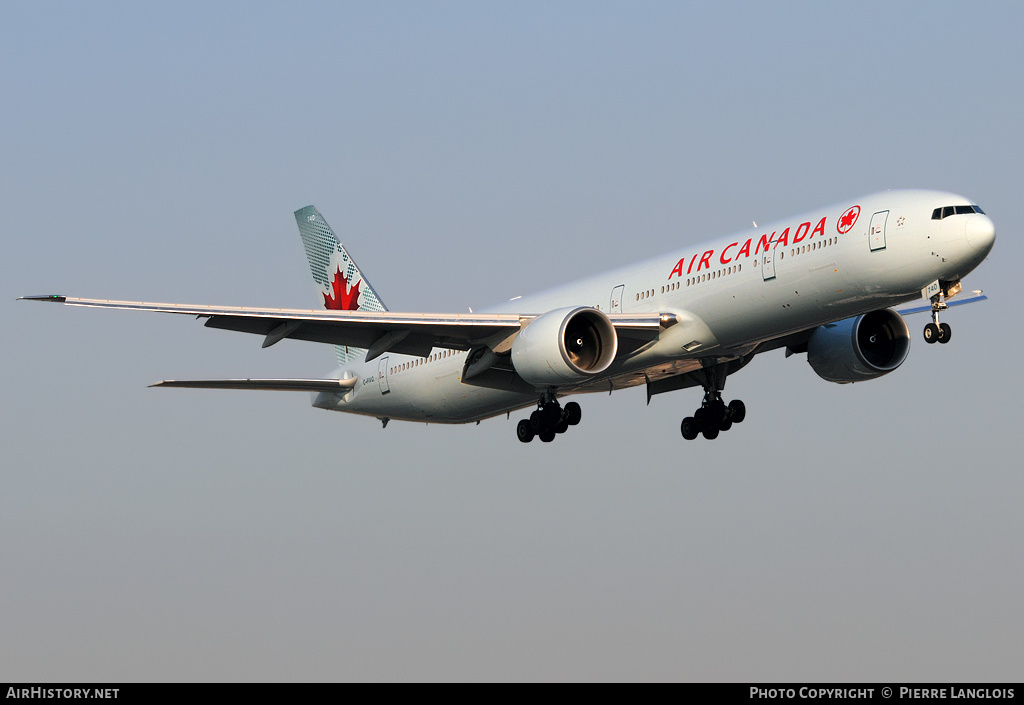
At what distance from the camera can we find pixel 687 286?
3372 centimetres

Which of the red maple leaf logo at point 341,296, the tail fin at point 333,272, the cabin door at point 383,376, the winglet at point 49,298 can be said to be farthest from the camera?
the red maple leaf logo at point 341,296

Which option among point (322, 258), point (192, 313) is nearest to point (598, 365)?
point (192, 313)

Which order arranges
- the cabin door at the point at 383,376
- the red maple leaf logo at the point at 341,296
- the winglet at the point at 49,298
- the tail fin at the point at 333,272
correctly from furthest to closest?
the red maple leaf logo at the point at 341,296
the tail fin at the point at 333,272
the cabin door at the point at 383,376
the winglet at the point at 49,298

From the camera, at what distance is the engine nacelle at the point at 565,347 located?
108 ft

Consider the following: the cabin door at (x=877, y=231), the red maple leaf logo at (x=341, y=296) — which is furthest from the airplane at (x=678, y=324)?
the red maple leaf logo at (x=341, y=296)

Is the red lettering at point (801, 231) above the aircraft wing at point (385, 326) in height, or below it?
above

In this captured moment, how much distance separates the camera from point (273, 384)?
39.0 m

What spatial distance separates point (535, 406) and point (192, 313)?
11.7 metres

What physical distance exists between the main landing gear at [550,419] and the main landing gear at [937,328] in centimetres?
1076

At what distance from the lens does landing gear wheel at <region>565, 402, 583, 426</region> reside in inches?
1500

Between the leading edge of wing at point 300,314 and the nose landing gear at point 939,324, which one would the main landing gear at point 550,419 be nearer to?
the leading edge of wing at point 300,314

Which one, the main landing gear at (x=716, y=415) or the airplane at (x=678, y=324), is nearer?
the airplane at (x=678, y=324)

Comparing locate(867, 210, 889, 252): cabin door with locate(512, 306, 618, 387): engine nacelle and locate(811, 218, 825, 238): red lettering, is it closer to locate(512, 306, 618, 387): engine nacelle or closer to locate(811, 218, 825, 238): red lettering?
locate(811, 218, 825, 238): red lettering

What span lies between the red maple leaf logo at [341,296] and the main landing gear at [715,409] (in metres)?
12.8
